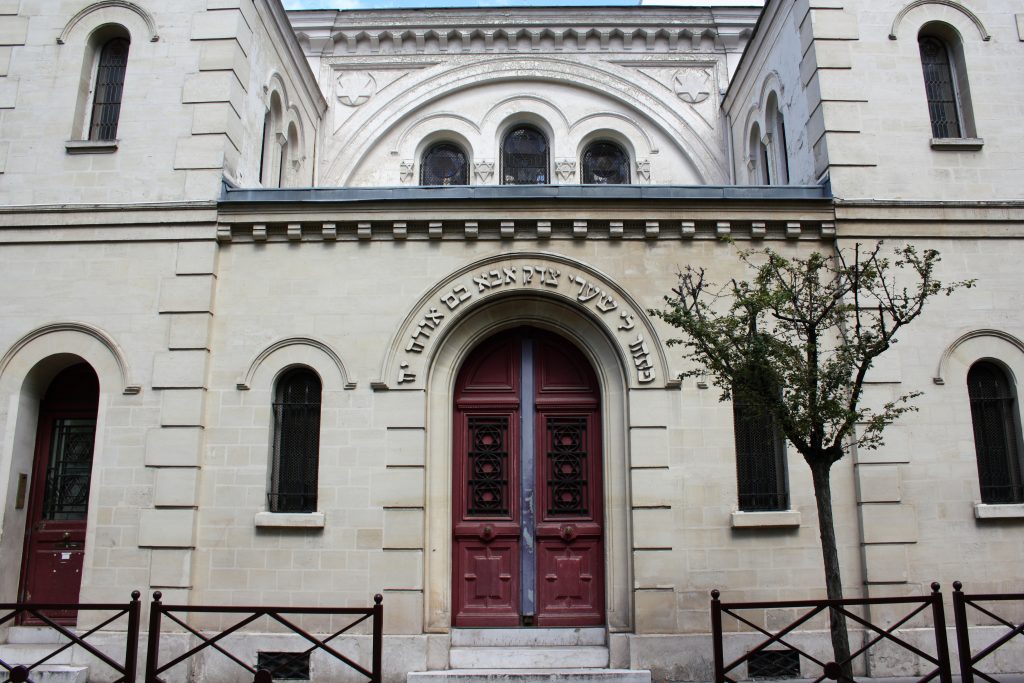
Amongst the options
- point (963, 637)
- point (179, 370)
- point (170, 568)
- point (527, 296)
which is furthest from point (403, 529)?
point (963, 637)

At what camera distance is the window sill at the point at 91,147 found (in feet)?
38.1

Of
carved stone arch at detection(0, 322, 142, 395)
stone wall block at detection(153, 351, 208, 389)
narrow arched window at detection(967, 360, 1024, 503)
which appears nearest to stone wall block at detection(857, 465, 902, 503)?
narrow arched window at detection(967, 360, 1024, 503)

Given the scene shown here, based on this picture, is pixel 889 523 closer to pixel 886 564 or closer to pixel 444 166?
pixel 886 564

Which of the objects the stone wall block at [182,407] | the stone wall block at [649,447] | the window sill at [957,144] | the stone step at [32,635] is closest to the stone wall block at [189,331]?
the stone wall block at [182,407]

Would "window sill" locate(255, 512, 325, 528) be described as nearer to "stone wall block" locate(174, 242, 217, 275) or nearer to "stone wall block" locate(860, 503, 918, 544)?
"stone wall block" locate(174, 242, 217, 275)

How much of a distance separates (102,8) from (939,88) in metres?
13.0

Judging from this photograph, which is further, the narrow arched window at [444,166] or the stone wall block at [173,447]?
the narrow arched window at [444,166]

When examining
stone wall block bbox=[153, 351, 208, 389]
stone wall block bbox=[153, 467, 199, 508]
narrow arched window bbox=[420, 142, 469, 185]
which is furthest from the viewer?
narrow arched window bbox=[420, 142, 469, 185]

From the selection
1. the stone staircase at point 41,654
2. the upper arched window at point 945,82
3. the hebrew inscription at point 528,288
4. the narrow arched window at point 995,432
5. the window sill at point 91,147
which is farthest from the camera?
the upper arched window at point 945,82

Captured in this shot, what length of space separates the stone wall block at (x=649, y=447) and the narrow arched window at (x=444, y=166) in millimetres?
8463

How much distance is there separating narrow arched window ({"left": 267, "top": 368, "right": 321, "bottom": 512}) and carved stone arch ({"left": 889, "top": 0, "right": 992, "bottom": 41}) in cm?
1005

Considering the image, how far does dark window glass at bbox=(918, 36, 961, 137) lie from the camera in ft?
39.4

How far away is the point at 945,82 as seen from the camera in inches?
480

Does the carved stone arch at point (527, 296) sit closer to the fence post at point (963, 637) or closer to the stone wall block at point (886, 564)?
the stone wall block at point (886, 564)
